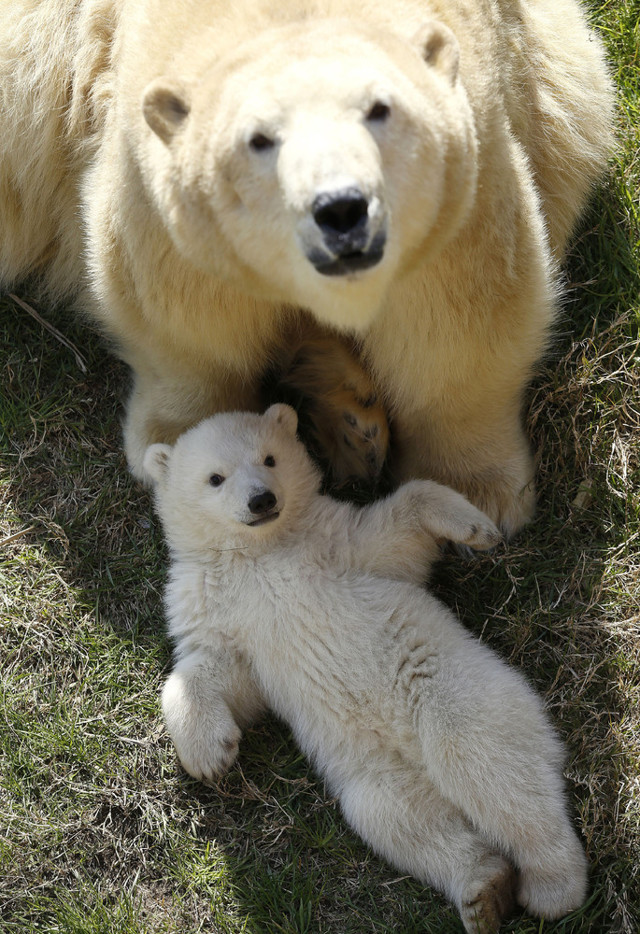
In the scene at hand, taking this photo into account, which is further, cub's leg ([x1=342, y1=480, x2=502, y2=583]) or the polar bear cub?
cub's leg ([x1=342, y1=480, x2=502, y2=583])

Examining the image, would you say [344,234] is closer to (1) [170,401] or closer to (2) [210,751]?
(1) [170,401]

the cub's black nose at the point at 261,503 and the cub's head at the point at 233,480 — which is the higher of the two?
the cub's black nose at the point at 261,503

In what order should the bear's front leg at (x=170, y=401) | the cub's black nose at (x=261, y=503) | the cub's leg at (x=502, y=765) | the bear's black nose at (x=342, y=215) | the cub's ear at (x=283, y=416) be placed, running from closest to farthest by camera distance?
the bear's black nose at (x=342, y=215)
the cub's leg at (x=502, y=765)
the cub's black nose at (x=261, y=503)
the cub's ear at (x=283, y=416)
the bear's front leg at (x=170, y=401)

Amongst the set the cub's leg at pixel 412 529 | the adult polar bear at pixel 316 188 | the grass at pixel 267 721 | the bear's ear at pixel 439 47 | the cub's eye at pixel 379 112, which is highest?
the bear's ear at pixel 439 47

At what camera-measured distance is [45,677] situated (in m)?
3.70

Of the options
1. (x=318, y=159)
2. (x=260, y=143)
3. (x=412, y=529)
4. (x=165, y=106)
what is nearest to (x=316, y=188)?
(x=318, y=159)

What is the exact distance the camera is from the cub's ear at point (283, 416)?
136 inches

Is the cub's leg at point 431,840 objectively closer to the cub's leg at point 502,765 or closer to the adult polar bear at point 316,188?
the cub's leg at point 502,765

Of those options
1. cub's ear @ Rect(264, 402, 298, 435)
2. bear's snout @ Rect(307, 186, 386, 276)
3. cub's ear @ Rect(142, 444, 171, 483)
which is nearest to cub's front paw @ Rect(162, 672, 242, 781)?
cub's ear @ Rect(142, 444, 171, 483)

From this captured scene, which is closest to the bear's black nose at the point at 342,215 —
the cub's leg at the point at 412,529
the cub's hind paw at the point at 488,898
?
the cub's leg at the point at 412,529

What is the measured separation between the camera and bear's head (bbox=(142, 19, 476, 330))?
231 cm

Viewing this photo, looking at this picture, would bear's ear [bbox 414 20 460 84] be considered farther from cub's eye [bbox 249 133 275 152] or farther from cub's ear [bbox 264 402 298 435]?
cub's ear [bbox 264 402 298 435]

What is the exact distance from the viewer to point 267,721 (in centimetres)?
348

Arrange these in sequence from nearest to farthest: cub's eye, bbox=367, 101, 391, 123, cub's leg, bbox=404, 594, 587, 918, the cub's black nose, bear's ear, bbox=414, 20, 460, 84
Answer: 1. cub's eye, bbox=367, 101, 391, 123
2. bear's ear, bbox=414, 20, 460, 84
3. cub's leg, bbox=404, 594, 587, 918
4. the cub's black nose
